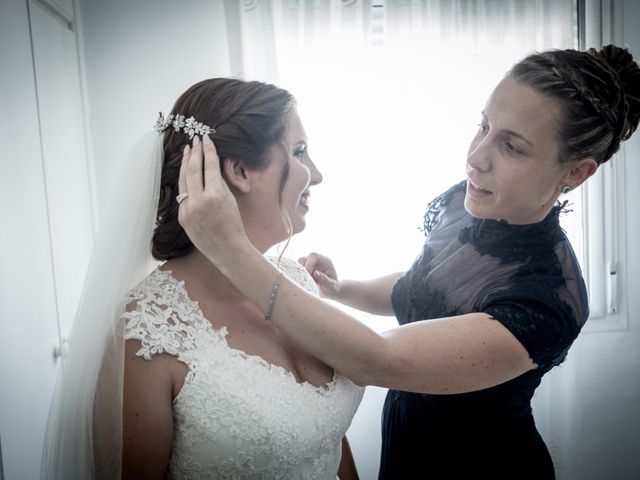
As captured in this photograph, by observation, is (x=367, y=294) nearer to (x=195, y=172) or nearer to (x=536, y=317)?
(x=536, y=317)

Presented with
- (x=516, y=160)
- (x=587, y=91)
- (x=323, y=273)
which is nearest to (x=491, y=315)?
(x=516, y=160)

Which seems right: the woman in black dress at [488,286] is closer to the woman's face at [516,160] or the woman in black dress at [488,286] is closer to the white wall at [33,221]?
the woman's face at [516,160]

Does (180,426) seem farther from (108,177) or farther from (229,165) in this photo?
(108,177)

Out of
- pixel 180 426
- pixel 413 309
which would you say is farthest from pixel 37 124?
pixel 413 309

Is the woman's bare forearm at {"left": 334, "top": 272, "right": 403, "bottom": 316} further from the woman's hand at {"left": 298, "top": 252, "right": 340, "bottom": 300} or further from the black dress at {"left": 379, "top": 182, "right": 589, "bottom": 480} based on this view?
the black dress at {"left": 379, "top": 182, "right": 589, "bottom": 480}

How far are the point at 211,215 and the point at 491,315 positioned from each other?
65 cm

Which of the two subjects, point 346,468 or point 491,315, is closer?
point 491,315

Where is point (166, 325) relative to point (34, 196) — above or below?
below

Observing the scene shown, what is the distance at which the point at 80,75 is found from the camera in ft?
7.46

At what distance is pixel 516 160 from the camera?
1.16 metres

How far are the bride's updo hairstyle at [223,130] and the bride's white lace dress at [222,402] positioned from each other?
121mm

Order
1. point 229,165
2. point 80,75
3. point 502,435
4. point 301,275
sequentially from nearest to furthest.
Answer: point 229,165 < point 502,435 < point 301,275 < point 80,75

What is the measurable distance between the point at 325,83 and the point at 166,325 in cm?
184

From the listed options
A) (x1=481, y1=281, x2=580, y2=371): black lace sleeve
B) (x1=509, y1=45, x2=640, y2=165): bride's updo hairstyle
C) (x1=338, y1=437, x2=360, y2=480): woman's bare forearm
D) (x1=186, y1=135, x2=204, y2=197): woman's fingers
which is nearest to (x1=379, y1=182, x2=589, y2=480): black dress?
(x1=481, y1=281, x2=580, y2=371): black lace sleeve
